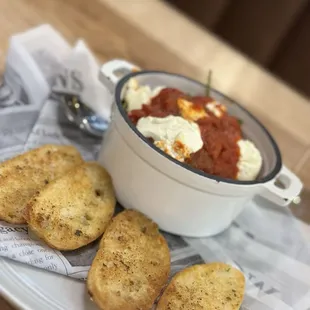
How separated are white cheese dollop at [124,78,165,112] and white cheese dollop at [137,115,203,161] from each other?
0.23 ft

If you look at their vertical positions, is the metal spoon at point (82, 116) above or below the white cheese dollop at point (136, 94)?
below

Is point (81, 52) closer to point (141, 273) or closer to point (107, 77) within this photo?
point (107, 77)

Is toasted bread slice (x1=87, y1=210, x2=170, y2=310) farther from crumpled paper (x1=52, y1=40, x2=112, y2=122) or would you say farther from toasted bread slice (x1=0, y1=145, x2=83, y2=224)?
crumpled paper (x1=52, y1=40, x2=112, y2=122)

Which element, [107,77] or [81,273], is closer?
[81,273]

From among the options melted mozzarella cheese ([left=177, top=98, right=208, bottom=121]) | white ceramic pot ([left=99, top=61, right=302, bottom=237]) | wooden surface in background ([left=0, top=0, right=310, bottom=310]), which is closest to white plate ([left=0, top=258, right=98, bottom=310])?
white ceramic pot ([left=99, top=61, right=302, bottom=237])

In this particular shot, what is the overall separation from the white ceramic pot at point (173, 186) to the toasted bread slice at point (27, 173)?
0.21ft

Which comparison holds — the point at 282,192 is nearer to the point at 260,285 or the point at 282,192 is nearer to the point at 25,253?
the point at 260,285

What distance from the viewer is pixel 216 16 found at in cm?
200

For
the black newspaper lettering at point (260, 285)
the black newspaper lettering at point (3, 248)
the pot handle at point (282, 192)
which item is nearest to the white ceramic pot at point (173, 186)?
the pot handle at point (282, 192)

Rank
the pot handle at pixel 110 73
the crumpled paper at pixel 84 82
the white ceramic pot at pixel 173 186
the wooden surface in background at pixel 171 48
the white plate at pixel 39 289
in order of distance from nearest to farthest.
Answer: the white plate at pixel 39 289, the white ceramic pot at pixel 173 186, the pot handle at pixel 110 73, the crumpled paper at pixel 84 82, the wooden surface in background at pixel 171 48

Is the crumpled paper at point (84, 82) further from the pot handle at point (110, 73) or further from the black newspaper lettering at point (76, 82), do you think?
the pot handle at point (110, 73)

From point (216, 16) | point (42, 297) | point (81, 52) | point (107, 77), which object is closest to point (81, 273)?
point (42, 297)

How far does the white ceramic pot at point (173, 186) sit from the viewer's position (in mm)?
717

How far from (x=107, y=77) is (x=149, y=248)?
315 mm
